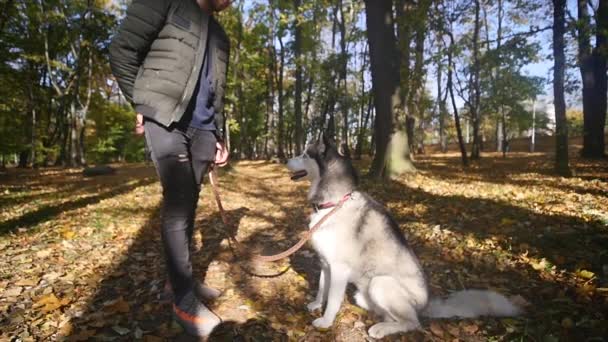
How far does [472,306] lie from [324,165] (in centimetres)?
193

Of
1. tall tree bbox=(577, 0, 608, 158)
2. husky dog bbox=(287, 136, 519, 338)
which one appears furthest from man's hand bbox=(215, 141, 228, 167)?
tall tree bbox=(577, 0, 608, 158)

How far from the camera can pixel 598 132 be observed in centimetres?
1334

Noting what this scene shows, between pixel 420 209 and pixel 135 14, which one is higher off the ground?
pixel 135 14

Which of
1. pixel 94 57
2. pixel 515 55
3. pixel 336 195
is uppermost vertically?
pixel 94 57

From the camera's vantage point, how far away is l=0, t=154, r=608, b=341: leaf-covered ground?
2676 millimetres

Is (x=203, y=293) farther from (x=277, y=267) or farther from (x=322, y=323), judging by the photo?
(x=322, y=323)

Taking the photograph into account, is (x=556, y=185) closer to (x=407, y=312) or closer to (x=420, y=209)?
(x=420, y=209)

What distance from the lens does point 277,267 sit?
4.12m

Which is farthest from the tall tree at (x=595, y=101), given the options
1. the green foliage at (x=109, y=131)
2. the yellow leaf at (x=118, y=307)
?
the green foliage at (x=109, y=131)

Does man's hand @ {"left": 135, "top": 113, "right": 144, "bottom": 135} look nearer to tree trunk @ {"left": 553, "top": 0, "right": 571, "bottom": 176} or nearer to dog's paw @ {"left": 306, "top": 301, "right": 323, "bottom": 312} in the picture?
dog's paw @ {"left": 306, "top": 301, "right": 323, "bottom": 312}

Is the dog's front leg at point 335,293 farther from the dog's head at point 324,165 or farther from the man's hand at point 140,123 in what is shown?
the man's hand at point 140,123

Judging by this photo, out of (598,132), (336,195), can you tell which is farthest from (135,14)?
(598,132)

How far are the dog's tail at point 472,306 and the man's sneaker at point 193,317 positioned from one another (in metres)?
1.97

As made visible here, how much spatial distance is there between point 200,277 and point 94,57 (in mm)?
26263
